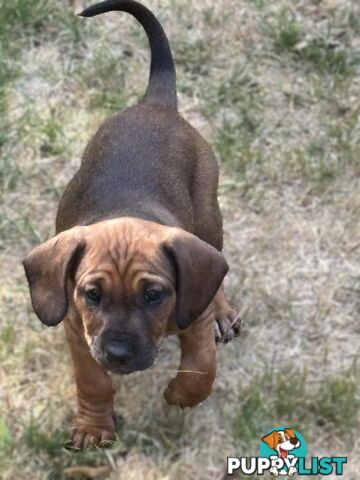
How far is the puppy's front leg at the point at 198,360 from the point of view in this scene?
4.57m

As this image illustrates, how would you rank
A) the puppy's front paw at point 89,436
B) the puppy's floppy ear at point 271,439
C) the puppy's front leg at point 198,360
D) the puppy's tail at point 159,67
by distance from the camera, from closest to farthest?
the puppy's front leg at point 198,360, the puppy's front paw at point 89,436, the puppy's floppy ear at point 271,439, the puppy's tail at point 159,67

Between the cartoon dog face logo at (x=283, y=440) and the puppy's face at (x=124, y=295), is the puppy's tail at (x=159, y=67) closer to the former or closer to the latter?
the puppy's face at (x=124, y=295)

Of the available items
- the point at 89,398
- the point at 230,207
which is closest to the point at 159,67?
the point at 230,207

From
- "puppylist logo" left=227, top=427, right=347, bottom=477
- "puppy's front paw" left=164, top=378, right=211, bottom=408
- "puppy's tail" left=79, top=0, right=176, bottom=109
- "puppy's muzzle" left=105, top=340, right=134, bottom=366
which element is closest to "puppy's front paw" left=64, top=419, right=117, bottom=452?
A: "puppy's front paw" left=164, top=378, right=211, bottom=408

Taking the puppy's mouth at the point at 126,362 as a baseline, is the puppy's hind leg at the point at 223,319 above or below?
below

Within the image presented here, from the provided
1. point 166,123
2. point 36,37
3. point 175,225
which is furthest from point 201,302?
point 36,37

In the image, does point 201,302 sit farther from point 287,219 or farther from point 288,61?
point 288,61

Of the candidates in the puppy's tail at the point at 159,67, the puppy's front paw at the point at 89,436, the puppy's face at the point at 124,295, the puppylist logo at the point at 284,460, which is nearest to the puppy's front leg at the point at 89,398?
the puppy's front paw at the point at 89,436

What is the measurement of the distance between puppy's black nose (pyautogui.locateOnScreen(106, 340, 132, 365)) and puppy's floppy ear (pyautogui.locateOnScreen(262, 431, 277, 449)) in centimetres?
135

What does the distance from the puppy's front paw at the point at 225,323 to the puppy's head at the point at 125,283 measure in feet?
3.41

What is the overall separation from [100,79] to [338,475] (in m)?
3.06

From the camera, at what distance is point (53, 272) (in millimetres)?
3977

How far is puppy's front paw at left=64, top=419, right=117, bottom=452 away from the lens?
4.69 meters

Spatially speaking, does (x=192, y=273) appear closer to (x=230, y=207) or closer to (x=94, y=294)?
(x=94, y=294)
